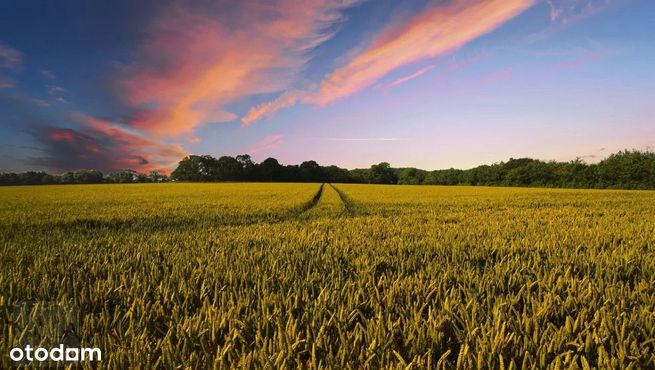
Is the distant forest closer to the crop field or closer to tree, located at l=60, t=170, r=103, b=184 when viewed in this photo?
tree, located at l=60, t=170, r=103, b=184

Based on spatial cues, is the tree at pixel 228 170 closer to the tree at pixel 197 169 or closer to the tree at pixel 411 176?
the tree at pixel 197 169

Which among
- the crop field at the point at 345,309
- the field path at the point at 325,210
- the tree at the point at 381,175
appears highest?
the tree at the point at 381,175

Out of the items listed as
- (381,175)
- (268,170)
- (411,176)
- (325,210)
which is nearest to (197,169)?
(268,170)

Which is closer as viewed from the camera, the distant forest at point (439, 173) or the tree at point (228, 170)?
the distant forest at point (439, 173)

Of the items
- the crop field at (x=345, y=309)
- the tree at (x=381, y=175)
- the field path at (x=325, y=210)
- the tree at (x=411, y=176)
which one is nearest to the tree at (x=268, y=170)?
the tree at (x=381, y=175)

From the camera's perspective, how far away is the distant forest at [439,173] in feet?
248

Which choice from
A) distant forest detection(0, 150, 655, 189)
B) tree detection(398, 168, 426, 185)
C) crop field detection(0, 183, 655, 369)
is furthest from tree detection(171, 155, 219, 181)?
crop field detection(0, 183, 655, 369)

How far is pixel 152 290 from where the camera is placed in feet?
10.3

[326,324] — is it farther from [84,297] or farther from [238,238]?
[238,238]

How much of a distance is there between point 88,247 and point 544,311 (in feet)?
21.6

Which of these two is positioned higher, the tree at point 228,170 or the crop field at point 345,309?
the tree at point 228,170

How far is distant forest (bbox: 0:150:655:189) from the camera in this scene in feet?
248

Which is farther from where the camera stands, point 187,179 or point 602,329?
point 187,179

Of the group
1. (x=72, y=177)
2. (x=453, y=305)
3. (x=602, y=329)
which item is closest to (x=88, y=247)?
(x=453, y=305)
